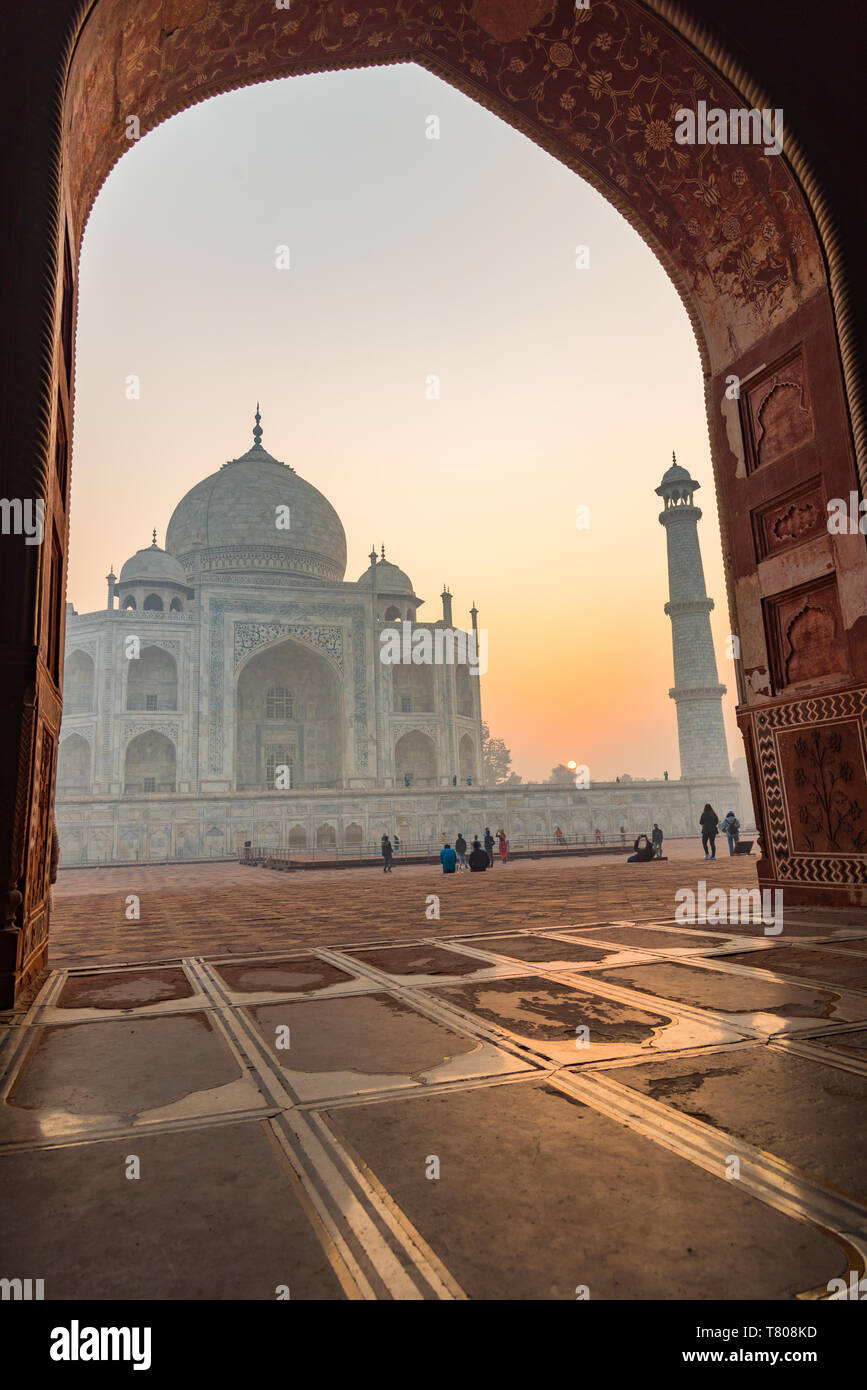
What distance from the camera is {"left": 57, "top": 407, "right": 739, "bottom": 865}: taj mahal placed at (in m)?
22.6

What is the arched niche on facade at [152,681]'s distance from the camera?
2906cm

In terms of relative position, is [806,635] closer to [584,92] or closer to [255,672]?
[584,92]

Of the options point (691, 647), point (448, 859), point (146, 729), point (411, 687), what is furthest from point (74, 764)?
point (691, 647)

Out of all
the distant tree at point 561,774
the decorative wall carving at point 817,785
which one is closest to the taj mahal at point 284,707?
the decorative wall carving at point 817,785

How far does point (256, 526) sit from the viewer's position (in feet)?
106

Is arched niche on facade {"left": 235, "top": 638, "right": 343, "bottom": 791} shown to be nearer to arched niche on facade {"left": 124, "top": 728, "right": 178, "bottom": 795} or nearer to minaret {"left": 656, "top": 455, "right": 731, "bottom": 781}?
arched niche on facade {"left": 124, "top": 728, "right": 178, "bottom": 795}

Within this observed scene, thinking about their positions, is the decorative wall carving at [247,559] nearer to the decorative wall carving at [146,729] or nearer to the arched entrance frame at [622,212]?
the decorative wall carving at [146,729]

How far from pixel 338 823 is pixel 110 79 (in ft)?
65.7

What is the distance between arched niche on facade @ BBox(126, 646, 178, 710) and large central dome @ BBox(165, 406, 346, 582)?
4.11 meters
